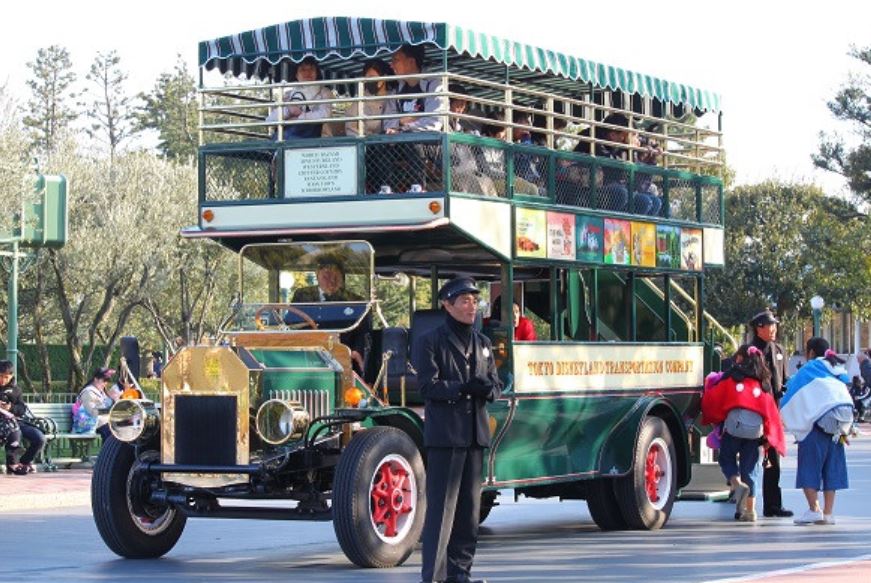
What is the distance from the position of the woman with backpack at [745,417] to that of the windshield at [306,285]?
3683 millimetres

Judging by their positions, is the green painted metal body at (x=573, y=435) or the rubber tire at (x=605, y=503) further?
Answer: the rubber tire at (x=605, y=503)

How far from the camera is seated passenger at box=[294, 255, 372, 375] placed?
13.4 metres

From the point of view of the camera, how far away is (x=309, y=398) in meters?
12.6

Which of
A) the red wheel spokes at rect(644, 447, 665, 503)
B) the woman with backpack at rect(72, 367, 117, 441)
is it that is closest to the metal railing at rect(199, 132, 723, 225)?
the red wheel spokes at rect(644, 447, 665, 503)

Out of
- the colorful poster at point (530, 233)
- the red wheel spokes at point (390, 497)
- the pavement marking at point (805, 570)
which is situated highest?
the colorful poster at point (530, 233)

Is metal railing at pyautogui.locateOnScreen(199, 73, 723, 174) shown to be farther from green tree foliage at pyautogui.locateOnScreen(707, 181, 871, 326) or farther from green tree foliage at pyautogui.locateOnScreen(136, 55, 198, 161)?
green tree foliage at pyautogui.locateOnScreen(136, 55, 198, 161)

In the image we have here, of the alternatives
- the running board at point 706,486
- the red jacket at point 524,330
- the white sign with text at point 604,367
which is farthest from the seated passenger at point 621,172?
the running board at point 706,486

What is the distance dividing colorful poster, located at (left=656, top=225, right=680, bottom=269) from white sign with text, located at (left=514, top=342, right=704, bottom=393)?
28.9 inches

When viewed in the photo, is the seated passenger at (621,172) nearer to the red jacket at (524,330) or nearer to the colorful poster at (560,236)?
the colorful poster at (560,236)

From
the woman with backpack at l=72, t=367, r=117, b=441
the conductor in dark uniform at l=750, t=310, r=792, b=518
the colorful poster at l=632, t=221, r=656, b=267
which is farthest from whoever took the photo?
the woman with backpack at l=72, t=367, r=117, b=441

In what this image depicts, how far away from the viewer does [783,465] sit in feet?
82.2

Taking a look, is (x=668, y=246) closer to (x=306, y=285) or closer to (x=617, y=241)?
(x=617, y=241)

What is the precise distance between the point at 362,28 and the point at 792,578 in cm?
532

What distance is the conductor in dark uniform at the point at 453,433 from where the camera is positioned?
10023 millimetres
